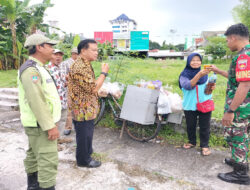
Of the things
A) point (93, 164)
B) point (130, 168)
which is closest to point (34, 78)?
point (93, 164)

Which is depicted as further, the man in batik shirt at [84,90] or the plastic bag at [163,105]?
the plastic bag at [163,105]

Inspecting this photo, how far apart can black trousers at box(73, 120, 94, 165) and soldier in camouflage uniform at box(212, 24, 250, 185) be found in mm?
1747

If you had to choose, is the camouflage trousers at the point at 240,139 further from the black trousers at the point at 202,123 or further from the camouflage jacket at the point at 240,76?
the black trousers at the point at 202,123

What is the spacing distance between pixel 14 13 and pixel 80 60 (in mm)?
9978

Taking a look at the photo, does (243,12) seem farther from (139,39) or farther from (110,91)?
(110,91)

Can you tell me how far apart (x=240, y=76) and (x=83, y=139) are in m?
2.10

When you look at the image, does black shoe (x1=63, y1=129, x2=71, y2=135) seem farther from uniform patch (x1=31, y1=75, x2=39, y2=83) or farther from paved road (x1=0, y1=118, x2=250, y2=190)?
uniform patch (x1=31, y1=75, x2=39, y2=83)

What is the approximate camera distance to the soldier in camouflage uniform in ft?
7.53

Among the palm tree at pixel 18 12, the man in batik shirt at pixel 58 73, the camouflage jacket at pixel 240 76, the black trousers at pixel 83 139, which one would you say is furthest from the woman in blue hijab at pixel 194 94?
the palm tree at pixel 18 12

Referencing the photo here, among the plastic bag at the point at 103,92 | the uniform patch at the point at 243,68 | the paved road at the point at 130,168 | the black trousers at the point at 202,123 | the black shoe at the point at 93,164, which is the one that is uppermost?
the uniform patch at the point at 243,68

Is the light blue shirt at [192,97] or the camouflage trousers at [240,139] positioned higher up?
the light blue shirt at [192,97]

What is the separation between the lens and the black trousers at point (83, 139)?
281 cm

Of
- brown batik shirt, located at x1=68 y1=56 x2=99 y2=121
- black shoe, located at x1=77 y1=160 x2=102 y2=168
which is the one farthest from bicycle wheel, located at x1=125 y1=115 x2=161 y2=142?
brown batik shirt, located at x1=68 y1=56 x2=99 y2=121

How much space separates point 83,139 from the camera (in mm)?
2861
